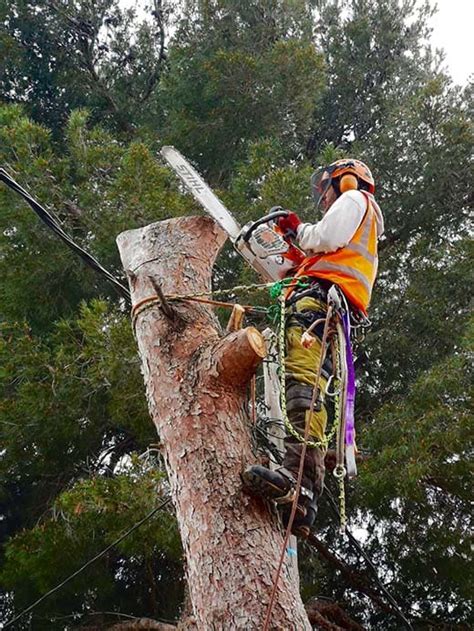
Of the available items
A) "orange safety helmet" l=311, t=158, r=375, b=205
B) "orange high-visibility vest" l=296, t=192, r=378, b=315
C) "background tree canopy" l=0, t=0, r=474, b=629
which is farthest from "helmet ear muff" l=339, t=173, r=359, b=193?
"background tree canopy" l=0, t=0, r=474, b=629

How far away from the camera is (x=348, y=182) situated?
298cm

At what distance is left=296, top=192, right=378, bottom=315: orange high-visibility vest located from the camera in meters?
2.71

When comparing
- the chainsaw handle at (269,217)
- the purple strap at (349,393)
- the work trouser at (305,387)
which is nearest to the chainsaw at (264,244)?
the chainsaw handle at (269,217)

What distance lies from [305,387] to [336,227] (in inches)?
24.5

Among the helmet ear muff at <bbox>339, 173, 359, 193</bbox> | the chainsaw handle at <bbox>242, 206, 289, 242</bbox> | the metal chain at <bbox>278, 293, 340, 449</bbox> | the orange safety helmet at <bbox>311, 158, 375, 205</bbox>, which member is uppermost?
the orange safety helmet at <bbox>311, 158, 375, 205</bbox>

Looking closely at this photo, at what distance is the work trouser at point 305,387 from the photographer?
232 cm

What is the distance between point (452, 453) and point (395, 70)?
627cm

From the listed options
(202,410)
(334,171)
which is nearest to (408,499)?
(334,171)

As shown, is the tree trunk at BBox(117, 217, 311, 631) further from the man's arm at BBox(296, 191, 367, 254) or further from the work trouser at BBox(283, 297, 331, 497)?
the man's arm at BBox(296, 191, 367, 254)

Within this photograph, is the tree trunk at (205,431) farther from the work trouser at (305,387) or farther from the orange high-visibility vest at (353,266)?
the orange high-visibility vest at (353,266)

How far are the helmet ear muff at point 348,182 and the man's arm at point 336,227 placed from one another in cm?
18

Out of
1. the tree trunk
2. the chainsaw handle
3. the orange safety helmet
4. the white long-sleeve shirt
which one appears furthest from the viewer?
the orange safety helmet

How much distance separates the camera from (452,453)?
4.61m

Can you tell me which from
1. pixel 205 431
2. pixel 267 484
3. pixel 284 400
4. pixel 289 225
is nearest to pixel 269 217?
pixel 289 225
